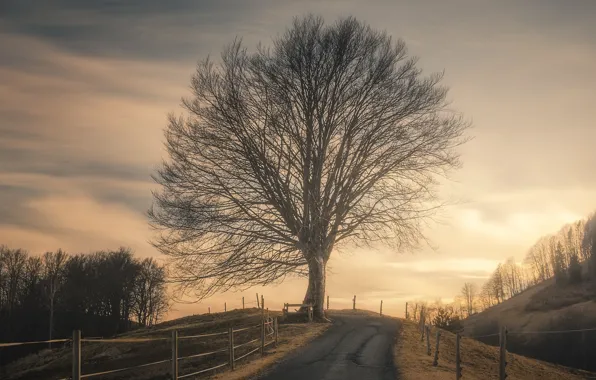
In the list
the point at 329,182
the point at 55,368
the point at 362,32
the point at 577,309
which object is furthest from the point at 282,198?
the point at 577,309

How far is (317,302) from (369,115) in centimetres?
1029

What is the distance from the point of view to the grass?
20.9m

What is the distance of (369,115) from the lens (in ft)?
95.0

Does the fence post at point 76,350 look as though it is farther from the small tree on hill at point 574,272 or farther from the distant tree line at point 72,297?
the small tree on hill at point 574,272

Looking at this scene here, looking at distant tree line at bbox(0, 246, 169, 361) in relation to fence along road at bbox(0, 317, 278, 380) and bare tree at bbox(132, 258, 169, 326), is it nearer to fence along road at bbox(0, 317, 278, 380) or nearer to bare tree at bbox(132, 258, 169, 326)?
bare tree at bbox(132, 258, 169, 326)

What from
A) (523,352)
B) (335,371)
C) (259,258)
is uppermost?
(259,258)

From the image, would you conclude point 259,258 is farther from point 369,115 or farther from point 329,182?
point 369,115

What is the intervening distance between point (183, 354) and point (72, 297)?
2092 inches

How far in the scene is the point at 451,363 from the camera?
73.9ft

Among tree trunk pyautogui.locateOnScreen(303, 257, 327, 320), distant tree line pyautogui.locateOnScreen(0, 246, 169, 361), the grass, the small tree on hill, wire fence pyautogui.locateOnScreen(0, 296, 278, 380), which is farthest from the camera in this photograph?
the small tree on hill

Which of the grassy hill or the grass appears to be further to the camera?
the grassy hill

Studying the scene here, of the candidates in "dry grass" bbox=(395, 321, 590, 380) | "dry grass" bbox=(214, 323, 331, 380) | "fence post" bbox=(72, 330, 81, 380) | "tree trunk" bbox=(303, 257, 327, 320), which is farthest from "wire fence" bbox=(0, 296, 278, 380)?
"dry grass" bbox=(395, 321, 590, 380)

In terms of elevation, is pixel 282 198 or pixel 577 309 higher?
pixel 282 198

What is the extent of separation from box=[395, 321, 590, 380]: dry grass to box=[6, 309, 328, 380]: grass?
14.2 feet
